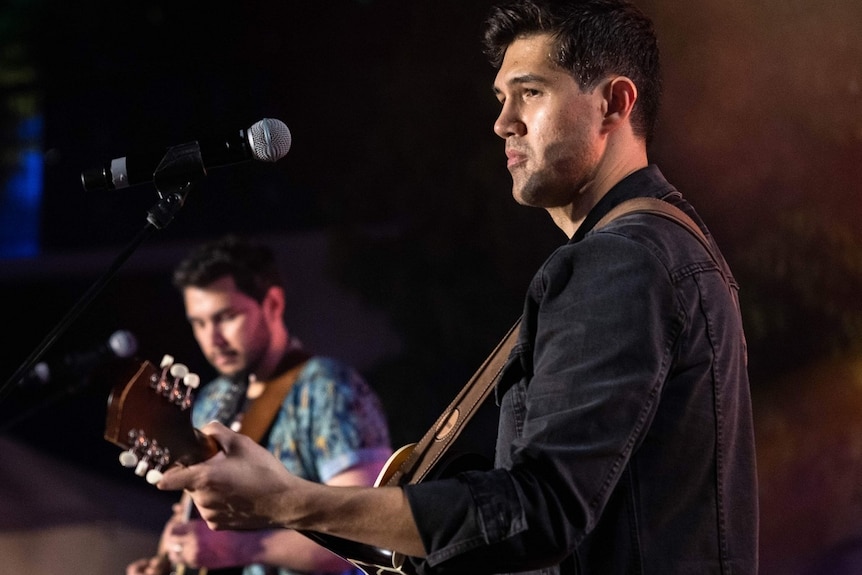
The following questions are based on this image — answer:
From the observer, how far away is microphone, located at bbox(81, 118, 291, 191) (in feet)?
6.14

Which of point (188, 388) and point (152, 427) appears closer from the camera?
point (152, 427)

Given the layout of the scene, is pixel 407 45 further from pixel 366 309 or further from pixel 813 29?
pixel 813 29

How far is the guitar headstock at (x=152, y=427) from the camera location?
150cm

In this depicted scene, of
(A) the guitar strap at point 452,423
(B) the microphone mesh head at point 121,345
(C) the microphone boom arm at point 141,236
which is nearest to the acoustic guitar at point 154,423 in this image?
(C) the microphone boom arm at point 141,236

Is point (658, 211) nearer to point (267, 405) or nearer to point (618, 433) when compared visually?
point (618, 433)

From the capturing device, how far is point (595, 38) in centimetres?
181

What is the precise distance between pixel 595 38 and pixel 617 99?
0.12 m

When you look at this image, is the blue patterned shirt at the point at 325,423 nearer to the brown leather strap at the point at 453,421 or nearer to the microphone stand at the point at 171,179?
the brown leather strap at the point at 453,421

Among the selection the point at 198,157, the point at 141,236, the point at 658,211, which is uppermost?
the point at 198,157

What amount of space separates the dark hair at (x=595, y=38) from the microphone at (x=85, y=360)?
2287 mm

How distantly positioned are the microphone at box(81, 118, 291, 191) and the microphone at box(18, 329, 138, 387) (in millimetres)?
1850

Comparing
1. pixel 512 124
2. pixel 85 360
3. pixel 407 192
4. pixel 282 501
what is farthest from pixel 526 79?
pixel 85 360

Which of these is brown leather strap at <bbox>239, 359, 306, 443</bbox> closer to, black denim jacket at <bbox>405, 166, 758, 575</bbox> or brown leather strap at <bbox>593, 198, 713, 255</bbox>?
black denim jacket at <bbox>405, 166, 758, 575</bbox>

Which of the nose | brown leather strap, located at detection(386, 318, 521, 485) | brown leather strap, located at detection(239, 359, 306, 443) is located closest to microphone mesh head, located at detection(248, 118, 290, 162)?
the nose
